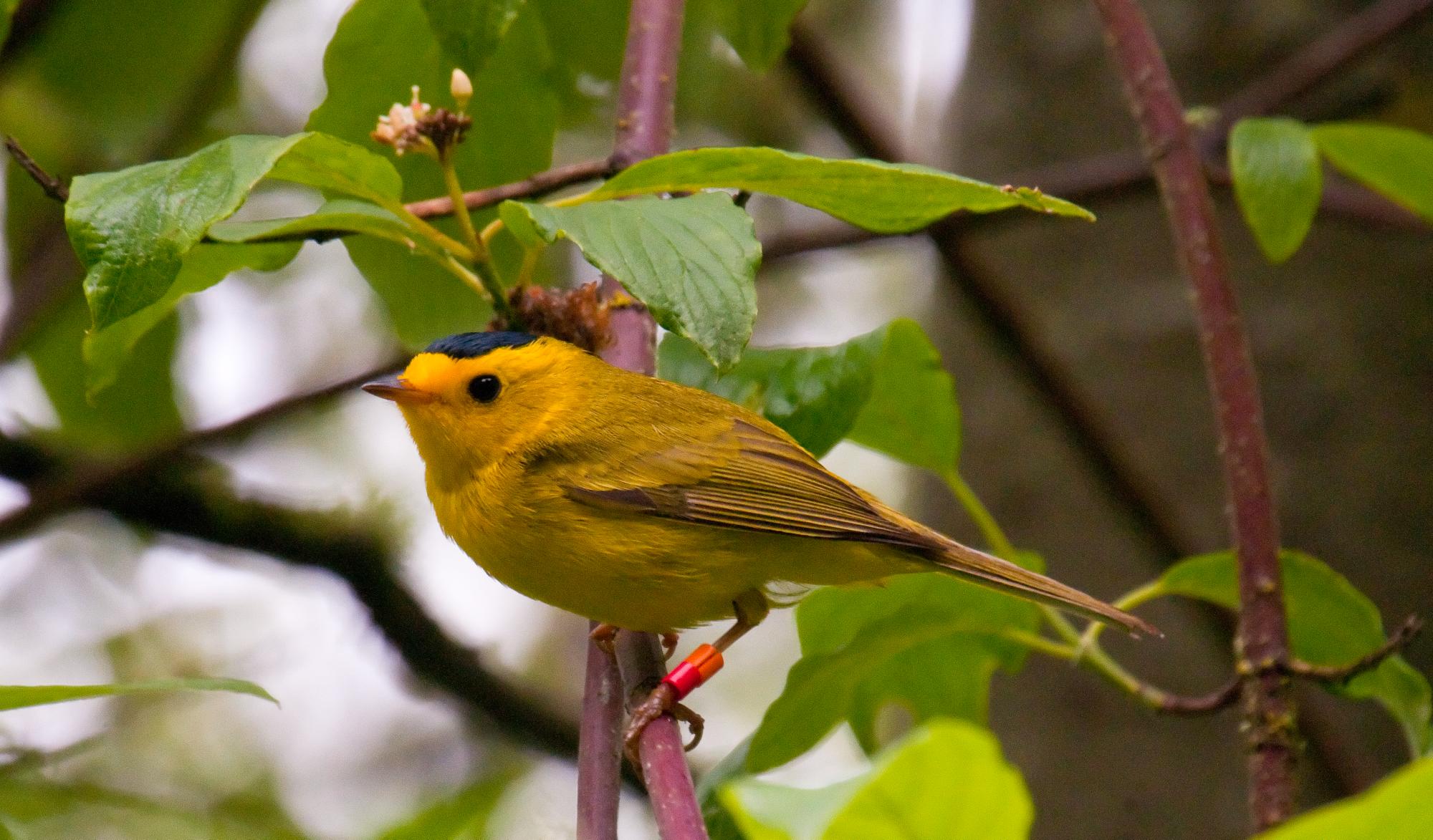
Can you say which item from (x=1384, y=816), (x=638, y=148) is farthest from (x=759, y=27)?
(x=1384, y=816)

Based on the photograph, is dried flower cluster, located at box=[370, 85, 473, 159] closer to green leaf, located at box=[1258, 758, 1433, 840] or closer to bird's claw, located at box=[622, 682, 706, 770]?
bird's claw, located at box=[622, 682, 706, 770]

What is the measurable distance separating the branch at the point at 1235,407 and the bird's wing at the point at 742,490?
0.62 meters

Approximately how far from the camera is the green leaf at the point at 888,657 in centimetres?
251

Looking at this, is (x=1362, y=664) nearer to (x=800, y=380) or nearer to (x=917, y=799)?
(x=800, y=380)

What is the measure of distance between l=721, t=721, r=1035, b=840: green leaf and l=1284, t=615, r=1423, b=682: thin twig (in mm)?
1727

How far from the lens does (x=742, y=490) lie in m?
2.78

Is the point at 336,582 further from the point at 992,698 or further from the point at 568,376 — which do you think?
the point at 992,698

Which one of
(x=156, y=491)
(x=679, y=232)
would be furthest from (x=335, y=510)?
(x=679, y=232)

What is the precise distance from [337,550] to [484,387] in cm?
110

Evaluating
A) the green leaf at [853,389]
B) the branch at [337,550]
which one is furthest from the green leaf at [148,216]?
the branch at [337,550]

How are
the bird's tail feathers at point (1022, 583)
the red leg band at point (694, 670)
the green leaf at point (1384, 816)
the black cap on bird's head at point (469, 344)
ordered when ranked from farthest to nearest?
the black cap on bird's head at point (469, 344) < the bird's tail feathers at point (1022, 583) < the red leg band at point (694, 670) < the green leaf at point (1384, 816)

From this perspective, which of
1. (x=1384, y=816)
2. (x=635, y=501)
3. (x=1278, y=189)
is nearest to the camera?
(x=1384, y=816)

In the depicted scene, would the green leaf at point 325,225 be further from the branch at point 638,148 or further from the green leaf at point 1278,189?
the green leaf at point 1278,189

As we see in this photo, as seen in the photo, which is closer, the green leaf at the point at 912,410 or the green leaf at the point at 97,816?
the green leaf at the point at 97,816
